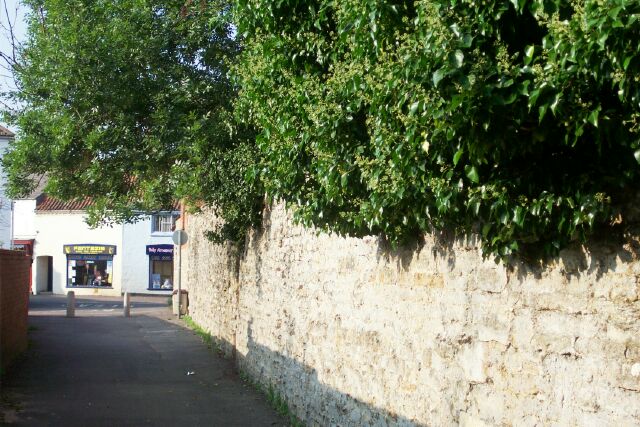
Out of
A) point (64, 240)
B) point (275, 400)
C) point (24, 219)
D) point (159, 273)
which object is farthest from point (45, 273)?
point (275, 400)

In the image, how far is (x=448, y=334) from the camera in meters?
6.09

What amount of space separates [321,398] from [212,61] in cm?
906

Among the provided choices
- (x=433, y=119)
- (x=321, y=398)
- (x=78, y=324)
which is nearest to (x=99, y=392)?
(x=321, y=398)

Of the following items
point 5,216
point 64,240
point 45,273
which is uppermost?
point 5,216

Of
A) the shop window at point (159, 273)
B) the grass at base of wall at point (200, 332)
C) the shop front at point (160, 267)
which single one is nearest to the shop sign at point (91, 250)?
the shop front at point (160, 267)

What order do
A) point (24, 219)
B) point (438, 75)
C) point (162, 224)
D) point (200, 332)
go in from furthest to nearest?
point (24, 219), point (162, 224), point (200, 332), point (438, 75)

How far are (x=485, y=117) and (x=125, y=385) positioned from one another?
34.6 ft

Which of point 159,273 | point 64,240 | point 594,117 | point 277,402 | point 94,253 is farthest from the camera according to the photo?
point 64,240

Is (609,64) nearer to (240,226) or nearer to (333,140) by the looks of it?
(333,140)

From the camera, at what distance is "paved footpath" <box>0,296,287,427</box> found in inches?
420

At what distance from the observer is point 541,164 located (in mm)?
4680

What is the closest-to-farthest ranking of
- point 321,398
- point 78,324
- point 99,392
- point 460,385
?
point 460,385
point 321,398
point 99,392
point 78,324

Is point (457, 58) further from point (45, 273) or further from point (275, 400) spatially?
point (45, 273)

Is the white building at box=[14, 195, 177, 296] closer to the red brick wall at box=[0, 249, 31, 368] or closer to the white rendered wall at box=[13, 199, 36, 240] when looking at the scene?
the white rendered wall at box=[13, 199, 36, 240]
